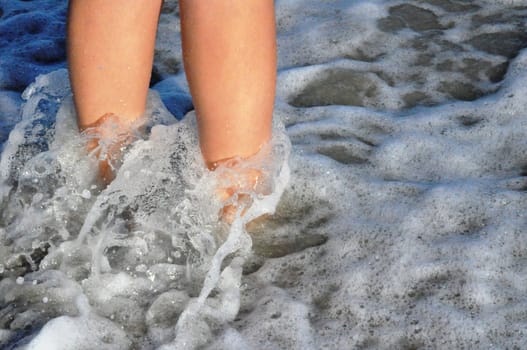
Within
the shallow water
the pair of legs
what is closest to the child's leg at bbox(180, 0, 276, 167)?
the pair of legs

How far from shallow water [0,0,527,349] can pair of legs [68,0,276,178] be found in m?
0.11

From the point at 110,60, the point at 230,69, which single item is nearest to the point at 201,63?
the point at 230,69

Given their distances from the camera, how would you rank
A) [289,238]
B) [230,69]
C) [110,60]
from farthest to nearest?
[289,238] → [110,60] → [230,69]

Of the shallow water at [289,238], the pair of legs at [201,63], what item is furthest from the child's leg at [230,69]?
the shallow water at [289,238]

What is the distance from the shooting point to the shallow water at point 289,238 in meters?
1.71

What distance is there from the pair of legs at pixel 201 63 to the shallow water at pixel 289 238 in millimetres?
105

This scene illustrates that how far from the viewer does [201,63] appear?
5.59ft

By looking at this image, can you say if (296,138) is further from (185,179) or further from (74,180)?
(74,180)

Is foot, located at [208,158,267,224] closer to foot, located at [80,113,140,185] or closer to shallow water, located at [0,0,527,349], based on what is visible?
shallow water, located at [0,0,527,349]

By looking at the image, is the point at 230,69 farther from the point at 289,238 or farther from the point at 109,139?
the point at 289,238

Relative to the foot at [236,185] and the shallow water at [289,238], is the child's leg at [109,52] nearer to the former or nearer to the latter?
the shallow water at [289,238]

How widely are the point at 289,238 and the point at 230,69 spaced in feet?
1.64

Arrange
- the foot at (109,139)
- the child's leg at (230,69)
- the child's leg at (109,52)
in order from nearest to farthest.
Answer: the child's leg at (230,69) → the child's leg at (109,52) → the foot at (109,139)

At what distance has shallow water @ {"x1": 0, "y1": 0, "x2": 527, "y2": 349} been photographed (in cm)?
171
